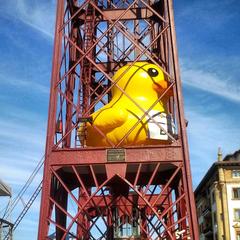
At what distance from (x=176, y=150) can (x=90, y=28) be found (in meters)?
9.55

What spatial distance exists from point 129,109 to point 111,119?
92cm

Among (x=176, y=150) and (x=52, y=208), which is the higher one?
(x=176, y=150)

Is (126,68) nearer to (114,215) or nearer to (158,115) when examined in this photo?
(158,115)

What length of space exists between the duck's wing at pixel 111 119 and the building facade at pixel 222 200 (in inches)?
1653

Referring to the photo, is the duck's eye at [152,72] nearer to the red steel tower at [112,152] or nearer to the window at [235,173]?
the red steel tower at [112,152]

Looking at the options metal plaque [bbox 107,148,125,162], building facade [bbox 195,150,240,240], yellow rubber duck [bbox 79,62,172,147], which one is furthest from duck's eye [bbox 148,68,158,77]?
building facade [bbox 195,150,240,240]

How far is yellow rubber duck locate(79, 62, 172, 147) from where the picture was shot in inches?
685

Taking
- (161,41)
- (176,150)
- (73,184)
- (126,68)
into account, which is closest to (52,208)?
(73,184)

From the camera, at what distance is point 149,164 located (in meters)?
17.0

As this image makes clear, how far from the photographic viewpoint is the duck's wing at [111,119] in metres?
17.4

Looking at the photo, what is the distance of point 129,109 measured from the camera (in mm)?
17781

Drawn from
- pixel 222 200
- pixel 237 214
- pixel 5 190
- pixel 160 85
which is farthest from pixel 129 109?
pixel 222 200

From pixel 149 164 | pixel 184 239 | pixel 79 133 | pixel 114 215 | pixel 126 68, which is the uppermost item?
pixel 126 68

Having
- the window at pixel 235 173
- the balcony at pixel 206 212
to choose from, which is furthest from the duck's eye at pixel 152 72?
the balcony at pixel 206 212
